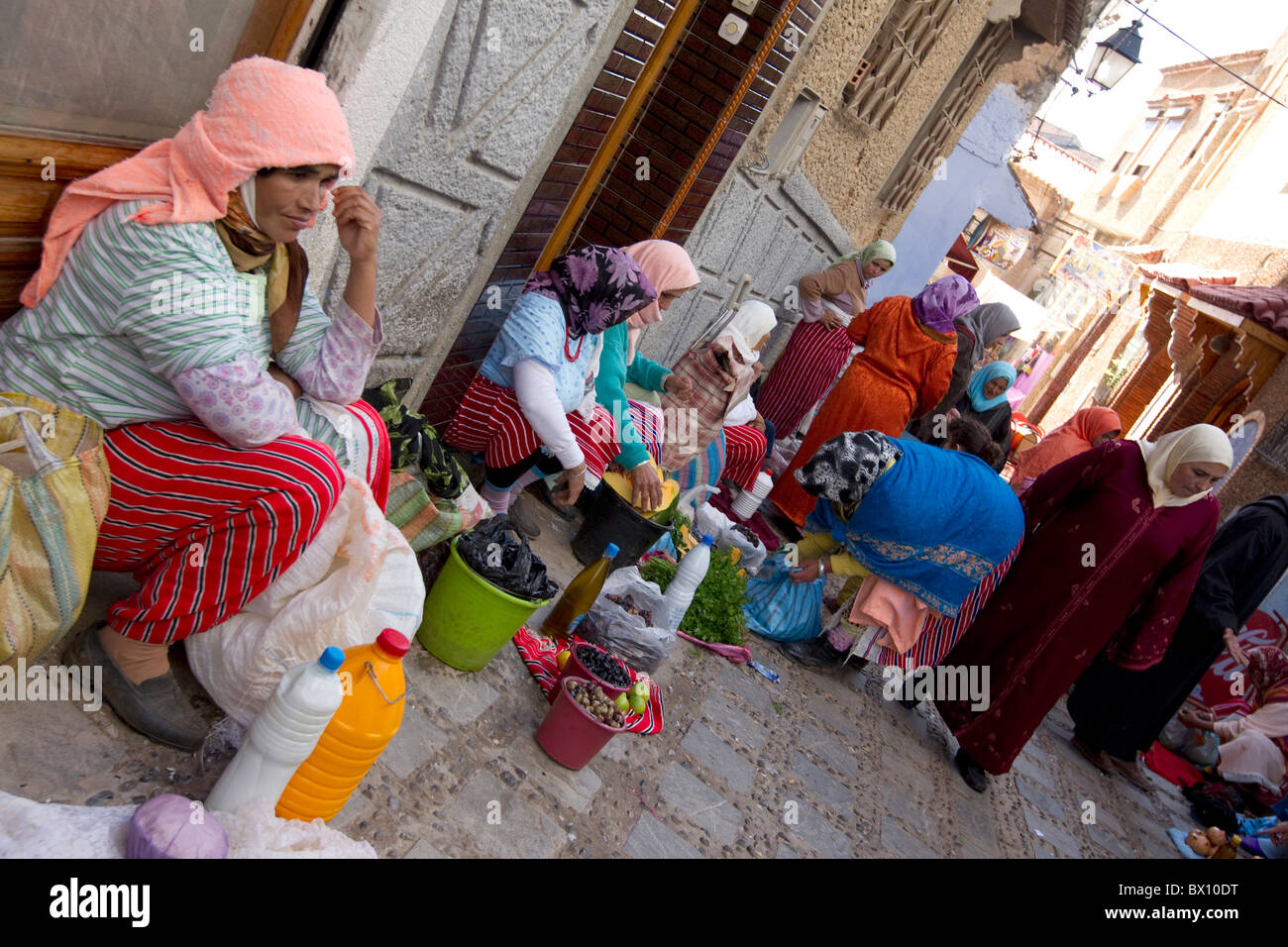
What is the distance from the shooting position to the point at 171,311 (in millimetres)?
1863

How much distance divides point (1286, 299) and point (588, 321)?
969cm

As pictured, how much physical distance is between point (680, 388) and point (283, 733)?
306cm

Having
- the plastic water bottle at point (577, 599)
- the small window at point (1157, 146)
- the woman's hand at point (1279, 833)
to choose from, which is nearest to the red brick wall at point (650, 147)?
the plastic water bottle at point (577, 599)

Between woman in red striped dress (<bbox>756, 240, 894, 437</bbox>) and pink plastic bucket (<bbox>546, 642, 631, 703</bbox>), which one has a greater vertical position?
woman in red striped dress (<bbox>756, 240, 894, 437</bbox>)

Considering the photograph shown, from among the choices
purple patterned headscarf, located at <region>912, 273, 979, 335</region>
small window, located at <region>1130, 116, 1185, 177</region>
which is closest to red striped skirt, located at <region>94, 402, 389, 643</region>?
purple patterned headscarf, located at <region>912, 273, 979, 335</region>

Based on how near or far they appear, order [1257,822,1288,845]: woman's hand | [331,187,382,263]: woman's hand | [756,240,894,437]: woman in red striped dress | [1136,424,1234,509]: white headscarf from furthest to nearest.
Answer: [756,240,894,437]: woman in red striped dress
[1257,822,1288,845]: woman's hand
[1136,424,1234,509]: white headscarf
[331,187,382,263]: woman's hand

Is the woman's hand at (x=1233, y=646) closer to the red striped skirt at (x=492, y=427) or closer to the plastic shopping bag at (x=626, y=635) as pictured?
the plastic shopping bag at (x=626, y=635)

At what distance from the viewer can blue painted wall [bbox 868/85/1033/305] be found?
12.4 m

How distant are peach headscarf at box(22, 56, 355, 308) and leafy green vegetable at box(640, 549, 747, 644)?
2637mm

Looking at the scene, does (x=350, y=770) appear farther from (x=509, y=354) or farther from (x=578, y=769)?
(x=509, y=354)

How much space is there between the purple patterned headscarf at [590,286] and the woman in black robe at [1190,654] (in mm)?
4114

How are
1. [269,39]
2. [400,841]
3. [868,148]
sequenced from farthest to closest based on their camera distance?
[868,148]
[269,39]
[400,841]

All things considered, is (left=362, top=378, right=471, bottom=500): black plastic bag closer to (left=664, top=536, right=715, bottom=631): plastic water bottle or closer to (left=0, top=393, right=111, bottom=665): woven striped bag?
(left=0, top=393, right=111, bottom=665): woven striped bag

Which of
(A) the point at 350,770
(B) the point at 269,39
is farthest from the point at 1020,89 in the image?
(A) the point at 350,770
